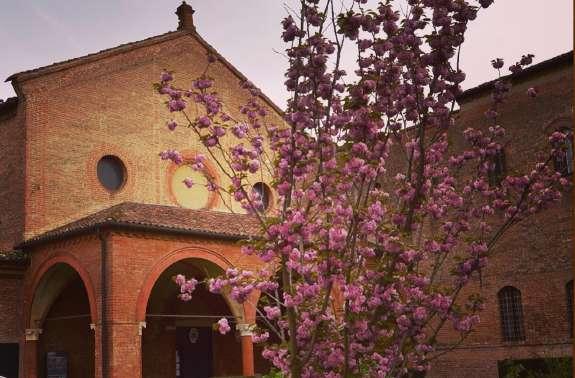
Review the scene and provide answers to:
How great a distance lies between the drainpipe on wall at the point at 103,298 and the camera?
14.8 m

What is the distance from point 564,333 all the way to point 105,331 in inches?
425

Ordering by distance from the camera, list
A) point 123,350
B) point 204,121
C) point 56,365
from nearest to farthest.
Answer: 1. point 204,121
2. point 123,350
3. point 56,365

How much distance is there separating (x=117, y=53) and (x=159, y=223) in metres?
6.39

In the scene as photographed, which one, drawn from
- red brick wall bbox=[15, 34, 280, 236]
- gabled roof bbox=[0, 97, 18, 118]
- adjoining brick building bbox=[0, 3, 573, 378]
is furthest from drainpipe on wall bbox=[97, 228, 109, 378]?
gabled roof bbox=[0, 97, 18, 118]

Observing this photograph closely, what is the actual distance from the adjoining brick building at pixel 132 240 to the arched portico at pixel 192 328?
0.04 meters

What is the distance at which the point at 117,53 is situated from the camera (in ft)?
66.6

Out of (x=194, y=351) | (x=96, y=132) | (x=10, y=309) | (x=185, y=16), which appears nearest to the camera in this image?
(x=10, y=309)

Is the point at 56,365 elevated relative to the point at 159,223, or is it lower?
lower

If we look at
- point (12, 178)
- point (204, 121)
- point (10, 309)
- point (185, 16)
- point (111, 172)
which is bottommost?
point (10, 309)

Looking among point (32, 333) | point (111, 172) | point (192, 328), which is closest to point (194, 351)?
point (192, 328)

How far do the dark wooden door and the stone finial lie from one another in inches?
365

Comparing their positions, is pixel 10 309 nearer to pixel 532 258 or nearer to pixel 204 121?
pixel 204 121

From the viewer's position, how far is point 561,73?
59.1ft

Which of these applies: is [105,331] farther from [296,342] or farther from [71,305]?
[296,342]
